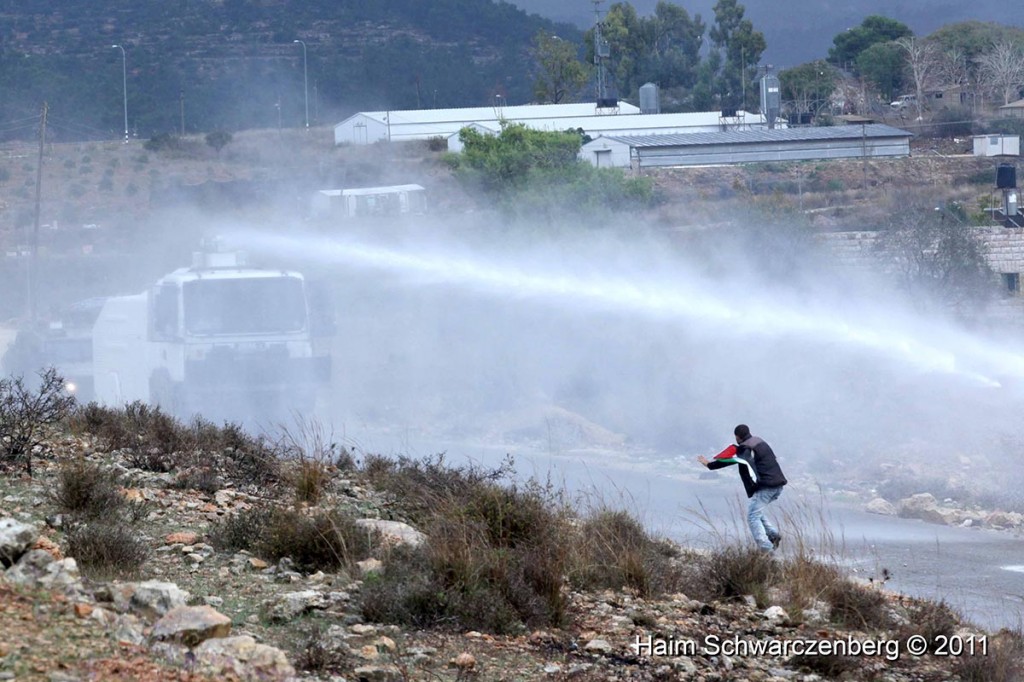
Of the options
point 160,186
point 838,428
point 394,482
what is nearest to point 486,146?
point 160,186

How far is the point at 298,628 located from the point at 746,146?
195 feet

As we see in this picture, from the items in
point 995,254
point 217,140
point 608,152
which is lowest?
point 995,254

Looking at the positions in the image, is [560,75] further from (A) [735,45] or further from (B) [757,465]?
(B) [757,465]

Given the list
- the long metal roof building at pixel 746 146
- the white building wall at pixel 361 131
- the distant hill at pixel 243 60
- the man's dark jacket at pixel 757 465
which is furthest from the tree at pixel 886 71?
the man's dark jacket at pixel 757 465

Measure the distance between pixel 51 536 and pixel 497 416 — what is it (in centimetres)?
2341

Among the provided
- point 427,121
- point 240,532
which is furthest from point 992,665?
point 427,121

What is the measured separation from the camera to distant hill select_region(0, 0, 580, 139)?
94.2 m

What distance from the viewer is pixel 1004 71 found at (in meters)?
96.4

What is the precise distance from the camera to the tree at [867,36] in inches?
4696

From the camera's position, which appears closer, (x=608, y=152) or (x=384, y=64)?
(x=608, y=152)

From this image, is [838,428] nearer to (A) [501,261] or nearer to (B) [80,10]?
(A) [501,261]

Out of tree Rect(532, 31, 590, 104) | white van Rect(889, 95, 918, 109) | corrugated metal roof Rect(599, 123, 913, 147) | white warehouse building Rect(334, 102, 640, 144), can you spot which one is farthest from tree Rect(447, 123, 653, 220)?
white van Rect(889, 95, 918, 109)

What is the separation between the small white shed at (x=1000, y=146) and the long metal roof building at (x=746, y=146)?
3852 mm

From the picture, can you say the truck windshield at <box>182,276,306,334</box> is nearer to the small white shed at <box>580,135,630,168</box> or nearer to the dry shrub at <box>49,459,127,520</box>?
the dry shrub at <box>49,459,127,520</box>
